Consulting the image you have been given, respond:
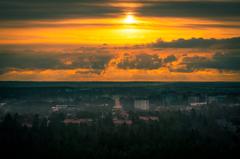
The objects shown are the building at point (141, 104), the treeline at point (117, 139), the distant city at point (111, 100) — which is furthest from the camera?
the building at point (141, 104)

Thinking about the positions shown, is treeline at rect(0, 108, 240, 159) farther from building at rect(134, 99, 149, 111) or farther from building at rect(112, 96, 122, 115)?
building at rect(134, 99, 149, 111)

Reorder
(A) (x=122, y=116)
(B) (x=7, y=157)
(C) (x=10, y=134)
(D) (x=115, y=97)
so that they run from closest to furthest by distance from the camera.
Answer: (B) (x=7, y=157) → (C) (x=10, y=134) → (A) (x=122, y=116) → (D) (x=115, y=97)

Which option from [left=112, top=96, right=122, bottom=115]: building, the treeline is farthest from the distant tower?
the treeline

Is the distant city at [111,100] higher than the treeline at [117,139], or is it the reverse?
the distant city at [111,100]

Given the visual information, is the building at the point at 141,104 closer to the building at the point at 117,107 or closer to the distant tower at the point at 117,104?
the distant tower at the point at 117,104

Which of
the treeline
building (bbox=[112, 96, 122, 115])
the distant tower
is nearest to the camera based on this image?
the treeline

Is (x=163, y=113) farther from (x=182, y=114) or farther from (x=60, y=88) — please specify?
(x=60, y=88)

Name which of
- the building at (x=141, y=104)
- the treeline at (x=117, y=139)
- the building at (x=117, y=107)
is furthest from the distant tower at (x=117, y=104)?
the treeline at (x=117, y=139)

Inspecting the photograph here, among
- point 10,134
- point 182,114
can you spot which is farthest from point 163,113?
point 10,134
